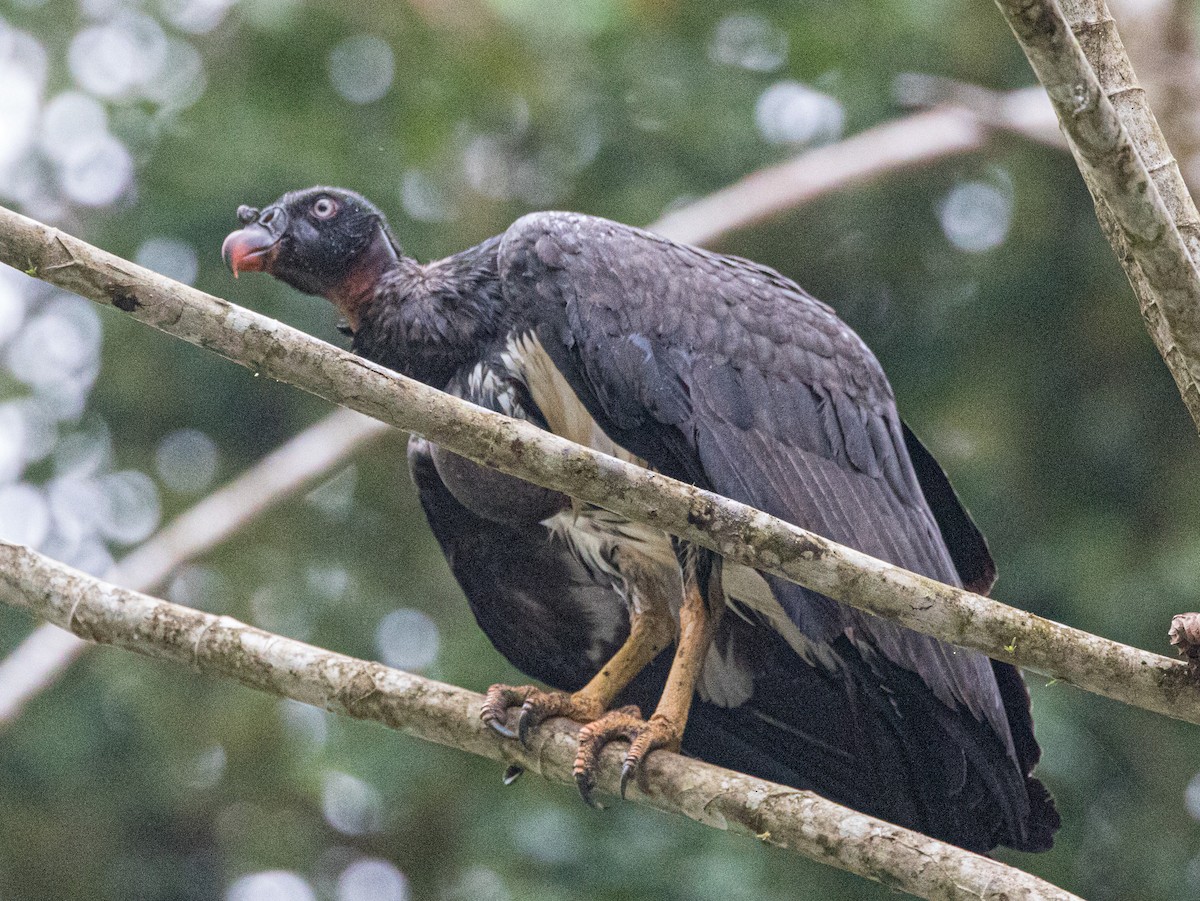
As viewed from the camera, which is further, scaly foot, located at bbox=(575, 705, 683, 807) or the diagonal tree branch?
the diagonal tree branch

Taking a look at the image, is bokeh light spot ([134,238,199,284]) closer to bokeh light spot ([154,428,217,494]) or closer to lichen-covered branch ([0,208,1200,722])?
bokeh light spot ([154,428,217,494])

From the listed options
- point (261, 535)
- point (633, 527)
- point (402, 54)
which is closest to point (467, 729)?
point (633, 527)

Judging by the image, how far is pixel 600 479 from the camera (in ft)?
10.6

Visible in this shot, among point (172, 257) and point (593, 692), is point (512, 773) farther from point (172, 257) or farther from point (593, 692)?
point (172, 257)

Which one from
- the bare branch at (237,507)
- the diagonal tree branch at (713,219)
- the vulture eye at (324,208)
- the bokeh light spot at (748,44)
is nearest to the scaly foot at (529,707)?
the vulture eye at (324,208)

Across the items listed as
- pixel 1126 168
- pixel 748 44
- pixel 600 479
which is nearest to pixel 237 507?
pixel 600 479

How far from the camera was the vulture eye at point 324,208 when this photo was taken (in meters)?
5.05

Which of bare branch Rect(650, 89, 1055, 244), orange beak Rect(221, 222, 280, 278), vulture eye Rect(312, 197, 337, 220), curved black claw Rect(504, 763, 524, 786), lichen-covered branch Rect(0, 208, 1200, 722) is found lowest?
curved black claw Rect(504, 763, 524, 786)

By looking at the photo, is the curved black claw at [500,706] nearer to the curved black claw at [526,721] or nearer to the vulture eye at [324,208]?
the curved black claw at [526,721]

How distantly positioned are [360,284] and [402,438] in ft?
9.12

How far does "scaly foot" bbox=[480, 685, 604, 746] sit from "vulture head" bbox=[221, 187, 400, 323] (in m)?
1.42

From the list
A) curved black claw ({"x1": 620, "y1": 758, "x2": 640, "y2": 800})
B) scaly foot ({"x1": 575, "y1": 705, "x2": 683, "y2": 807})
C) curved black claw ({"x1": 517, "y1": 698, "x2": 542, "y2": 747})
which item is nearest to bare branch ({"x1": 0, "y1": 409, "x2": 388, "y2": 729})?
curved black claw ({"x1": 517, "y1": 698, "x2": 542, "y2": 747})

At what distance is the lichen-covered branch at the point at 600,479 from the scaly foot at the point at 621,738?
1156 millimetres

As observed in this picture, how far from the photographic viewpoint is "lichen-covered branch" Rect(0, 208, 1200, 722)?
10.4 ft
